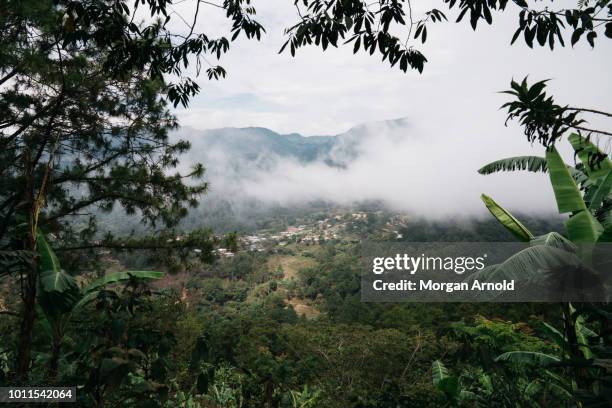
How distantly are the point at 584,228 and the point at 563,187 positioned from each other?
1.64 ft

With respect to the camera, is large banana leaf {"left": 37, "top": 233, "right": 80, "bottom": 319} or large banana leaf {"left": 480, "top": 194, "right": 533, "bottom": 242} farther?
large banana leaf {"left": 480, "top": 194, "right": 533, "bottom": 242}

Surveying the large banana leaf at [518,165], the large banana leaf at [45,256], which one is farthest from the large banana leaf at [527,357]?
the large banana leaf at [45,256]

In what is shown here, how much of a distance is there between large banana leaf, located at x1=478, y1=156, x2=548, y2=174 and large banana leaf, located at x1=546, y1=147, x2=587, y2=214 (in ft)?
3.37

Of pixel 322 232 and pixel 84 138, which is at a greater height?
pixel 84 138

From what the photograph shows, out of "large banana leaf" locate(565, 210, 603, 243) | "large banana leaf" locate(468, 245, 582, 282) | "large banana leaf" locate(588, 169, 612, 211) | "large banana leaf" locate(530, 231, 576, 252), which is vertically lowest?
"large banana leaf" locate(468, 245, 582, 282)

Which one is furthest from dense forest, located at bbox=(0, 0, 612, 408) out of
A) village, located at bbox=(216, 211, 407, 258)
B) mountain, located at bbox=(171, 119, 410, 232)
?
mountain, located at bbox=(171, 119, 410, 232)

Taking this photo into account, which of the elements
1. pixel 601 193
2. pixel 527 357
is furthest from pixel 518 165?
pixel 527 357

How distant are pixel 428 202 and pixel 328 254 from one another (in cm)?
3886

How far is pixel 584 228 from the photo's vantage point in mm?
3795

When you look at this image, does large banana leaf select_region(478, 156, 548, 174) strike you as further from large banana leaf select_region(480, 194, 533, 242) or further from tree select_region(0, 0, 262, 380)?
tree select_region(0, 0, 262, 380)

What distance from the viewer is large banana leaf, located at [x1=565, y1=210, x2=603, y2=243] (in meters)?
3.74

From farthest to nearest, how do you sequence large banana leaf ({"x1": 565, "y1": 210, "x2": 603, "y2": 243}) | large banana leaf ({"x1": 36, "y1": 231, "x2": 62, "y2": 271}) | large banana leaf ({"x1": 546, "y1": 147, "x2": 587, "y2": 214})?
large banana leaf ({"x1": 546, "y1": 147, "x2": 587, "y2": 214}) → large banana leaf ({"x1": 565, "y1": 210, "x2": 603, "y2": 243}) → large banana leaf ({"x1": 36, "y1": 231, "x2": 62, "y2": 271})

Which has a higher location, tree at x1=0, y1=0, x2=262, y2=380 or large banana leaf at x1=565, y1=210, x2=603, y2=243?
tree at x1=0, y1=0, x2=262, y2=380

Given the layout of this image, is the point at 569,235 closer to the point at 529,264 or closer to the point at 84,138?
the point at 529,264
